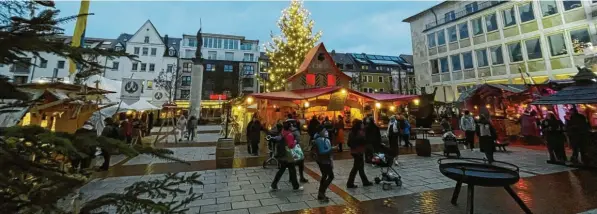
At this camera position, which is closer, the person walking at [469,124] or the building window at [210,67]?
the person walking at [469,124]

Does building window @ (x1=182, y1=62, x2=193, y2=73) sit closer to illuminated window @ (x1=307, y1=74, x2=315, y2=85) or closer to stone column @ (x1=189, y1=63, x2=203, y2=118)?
stone column @ (x1=189, y1=63, x2=203, y2=118)

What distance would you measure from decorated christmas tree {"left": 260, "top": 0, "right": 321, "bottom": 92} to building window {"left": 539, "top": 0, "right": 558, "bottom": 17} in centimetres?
1972

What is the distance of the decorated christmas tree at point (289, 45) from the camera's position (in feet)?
72.3

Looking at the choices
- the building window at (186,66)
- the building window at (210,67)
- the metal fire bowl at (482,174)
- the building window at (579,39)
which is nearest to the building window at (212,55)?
the building window at (210,67)

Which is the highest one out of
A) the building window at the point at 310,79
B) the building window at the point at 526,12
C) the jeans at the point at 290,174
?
the building window at the point at 526,12

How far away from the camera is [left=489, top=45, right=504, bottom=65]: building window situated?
23.3m

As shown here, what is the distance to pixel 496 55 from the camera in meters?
23.7

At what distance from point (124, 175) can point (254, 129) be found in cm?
523

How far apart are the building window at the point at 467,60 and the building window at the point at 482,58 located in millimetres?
593

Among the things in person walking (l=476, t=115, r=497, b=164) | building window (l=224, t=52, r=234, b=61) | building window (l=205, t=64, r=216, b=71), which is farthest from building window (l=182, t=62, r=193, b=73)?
person walking (l=476, t=115, r=497, b=164)

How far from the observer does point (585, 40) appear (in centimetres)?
1778

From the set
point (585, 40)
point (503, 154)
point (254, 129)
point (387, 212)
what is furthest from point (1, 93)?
point (585, 40)

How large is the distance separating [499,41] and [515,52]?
69.8 inches

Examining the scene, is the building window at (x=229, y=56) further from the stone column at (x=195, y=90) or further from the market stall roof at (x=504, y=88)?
the market stall roof at (x=504, y=88)
